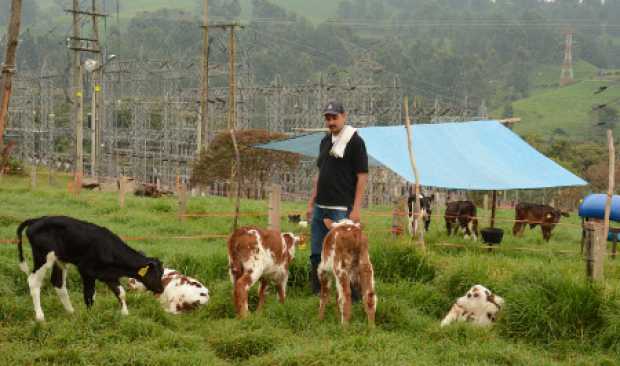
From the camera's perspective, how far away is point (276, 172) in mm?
32906

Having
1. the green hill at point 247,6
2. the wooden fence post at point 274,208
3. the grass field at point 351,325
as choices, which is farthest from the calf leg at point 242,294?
the green hill at point 247,6

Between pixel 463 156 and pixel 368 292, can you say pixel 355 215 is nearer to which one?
pixel 368 292

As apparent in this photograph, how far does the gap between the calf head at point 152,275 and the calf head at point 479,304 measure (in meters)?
2.95

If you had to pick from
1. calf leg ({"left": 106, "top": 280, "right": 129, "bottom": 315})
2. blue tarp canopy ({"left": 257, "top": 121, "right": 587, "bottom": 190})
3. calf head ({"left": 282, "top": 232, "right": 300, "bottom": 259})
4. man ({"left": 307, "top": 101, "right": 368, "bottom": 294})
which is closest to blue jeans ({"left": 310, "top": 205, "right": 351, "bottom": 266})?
man ({"left": 307, "top": 101, "right": 368, "bottom": 294})

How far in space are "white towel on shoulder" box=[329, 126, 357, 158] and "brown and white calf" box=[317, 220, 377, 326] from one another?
2.19 feet

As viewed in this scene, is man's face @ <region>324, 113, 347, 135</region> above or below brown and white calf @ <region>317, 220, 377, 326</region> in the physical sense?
above

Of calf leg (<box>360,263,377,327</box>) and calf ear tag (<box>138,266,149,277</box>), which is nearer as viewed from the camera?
calf leg (<box>360,263,377,327</box>)

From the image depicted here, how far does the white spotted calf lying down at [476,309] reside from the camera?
7086 mm

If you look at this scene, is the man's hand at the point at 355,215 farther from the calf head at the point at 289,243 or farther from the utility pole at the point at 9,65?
the utility pole at the point at 9,65

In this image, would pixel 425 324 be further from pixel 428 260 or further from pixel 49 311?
pixel 49 311

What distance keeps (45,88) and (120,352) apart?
4617 cm

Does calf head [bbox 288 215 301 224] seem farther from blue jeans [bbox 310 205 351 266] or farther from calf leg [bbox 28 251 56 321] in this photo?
calf leg [bbox 28 251 56 321]

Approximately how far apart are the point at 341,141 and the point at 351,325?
173 centimetres

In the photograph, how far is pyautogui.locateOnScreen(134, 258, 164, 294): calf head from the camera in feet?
23.5
